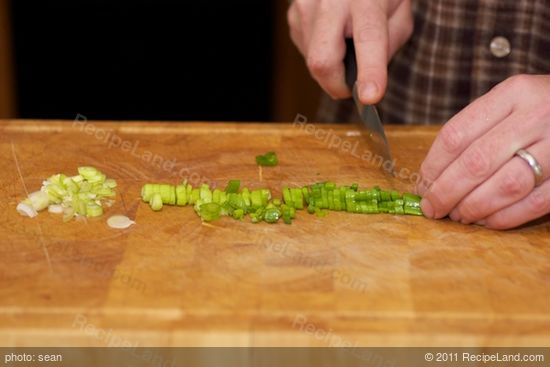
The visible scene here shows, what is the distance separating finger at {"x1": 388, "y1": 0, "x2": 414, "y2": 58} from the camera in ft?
6.88

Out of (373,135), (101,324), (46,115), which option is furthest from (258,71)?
(101,324)

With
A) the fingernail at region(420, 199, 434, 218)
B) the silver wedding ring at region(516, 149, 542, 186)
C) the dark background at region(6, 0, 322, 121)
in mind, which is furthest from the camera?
the dark background at region(6, 0, 322, 121)

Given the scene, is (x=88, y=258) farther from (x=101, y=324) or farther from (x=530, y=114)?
(x=530, y=114)

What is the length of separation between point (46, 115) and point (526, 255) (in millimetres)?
2816

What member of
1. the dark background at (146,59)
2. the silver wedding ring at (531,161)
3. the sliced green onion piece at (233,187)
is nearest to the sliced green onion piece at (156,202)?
the sliced green onion piece at (233,187)

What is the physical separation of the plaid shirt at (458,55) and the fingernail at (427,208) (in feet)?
1.80

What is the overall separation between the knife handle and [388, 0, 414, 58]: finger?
16cm

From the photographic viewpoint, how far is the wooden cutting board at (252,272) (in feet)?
4.50

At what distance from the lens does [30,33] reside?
3.95m

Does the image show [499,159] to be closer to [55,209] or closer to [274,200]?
[274,200]

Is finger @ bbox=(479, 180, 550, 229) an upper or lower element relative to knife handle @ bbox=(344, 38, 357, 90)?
lower

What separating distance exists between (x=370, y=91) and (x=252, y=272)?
1.59 feet

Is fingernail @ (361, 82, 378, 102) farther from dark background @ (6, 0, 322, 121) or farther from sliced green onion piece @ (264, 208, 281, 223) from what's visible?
dark background @ (6, 0, 322, 121)

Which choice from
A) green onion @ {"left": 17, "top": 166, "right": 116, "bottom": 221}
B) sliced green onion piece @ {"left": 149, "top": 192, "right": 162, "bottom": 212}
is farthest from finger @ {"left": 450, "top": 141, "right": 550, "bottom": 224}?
green onion @ {"left": 17, "top": 166, "right": 116, "bottom": 221}
